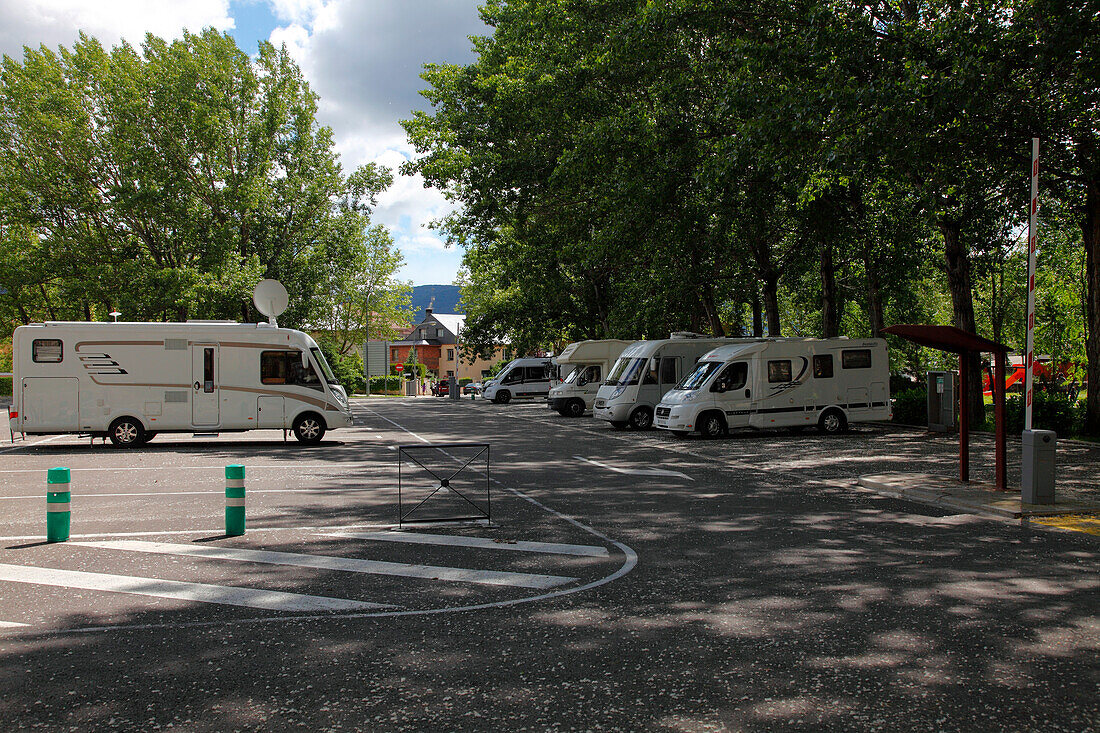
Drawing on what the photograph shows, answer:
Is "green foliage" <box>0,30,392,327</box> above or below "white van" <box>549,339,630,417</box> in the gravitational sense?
above

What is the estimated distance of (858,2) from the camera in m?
16.2

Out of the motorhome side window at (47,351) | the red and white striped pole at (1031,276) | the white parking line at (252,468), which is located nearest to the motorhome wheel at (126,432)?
the motorhome side window at (47,351)

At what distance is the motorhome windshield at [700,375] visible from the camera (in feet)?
69.5

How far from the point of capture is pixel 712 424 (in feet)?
69.2

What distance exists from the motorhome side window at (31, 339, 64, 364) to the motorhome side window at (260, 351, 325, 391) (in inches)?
174

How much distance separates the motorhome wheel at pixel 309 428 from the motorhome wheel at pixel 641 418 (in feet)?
30.8

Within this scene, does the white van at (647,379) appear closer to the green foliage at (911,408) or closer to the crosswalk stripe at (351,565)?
the green foliage at (911,408)

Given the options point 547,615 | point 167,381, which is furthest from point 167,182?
point 547,615

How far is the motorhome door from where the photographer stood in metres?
19.5

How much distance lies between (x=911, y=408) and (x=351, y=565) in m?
20.8

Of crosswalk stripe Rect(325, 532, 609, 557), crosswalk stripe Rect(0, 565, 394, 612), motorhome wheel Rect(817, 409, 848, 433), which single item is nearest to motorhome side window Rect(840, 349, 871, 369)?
motorhome wheel Rect(817, 409, 848, 433)

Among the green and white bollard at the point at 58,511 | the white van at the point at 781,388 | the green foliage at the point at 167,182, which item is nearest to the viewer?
the green and white bollard at the point at 58,511

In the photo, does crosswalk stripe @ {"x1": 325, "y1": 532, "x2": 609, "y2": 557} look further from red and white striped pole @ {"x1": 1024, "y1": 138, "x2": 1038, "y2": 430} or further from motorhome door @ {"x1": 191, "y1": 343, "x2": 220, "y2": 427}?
motorhome door @ {"x1": 191, "y1": 343, "x2": 220, "y2": 427}

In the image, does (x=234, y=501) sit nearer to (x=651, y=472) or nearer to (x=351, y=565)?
(x=351, y=565)
